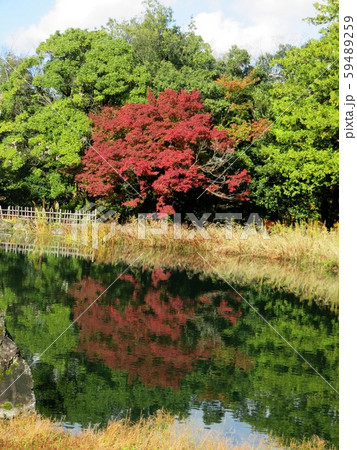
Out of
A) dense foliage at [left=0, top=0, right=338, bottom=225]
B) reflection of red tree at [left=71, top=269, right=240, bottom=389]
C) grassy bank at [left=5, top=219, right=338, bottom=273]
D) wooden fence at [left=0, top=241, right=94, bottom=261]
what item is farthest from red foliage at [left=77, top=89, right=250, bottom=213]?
reflection of red tree at [left=71, top=269, right=240, bottom=389]

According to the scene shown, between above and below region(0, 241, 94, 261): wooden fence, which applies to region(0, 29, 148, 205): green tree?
above

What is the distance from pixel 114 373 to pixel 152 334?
2668mm

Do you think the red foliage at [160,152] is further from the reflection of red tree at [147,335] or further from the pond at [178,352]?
the reflection of red tree at [147,335]

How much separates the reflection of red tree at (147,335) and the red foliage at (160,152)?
375 inches

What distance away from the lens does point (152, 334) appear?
12180 millimetres

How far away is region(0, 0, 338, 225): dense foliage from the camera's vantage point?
25.4 metres

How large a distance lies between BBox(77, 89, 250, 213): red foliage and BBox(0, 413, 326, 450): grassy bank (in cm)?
1803

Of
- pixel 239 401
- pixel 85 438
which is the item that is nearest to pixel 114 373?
pixel 239 401

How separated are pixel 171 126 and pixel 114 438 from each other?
1987 centimetres

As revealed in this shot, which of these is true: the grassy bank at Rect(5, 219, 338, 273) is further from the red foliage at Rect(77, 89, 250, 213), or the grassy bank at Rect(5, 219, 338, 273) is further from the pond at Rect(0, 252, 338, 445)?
the pond at Rect(0, 252, 338, 445)

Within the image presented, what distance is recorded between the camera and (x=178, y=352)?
1101 cm

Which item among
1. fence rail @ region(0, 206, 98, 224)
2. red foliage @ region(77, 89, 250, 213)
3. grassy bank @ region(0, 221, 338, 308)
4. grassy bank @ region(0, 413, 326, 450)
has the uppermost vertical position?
red foliage @ region(77, 89, 250, 213)

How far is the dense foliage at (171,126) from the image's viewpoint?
25.4 m
